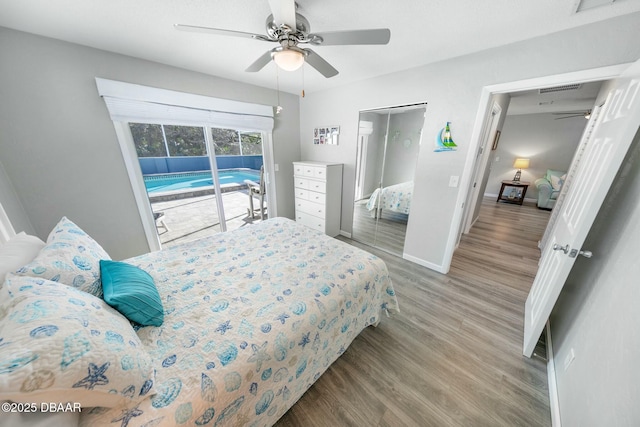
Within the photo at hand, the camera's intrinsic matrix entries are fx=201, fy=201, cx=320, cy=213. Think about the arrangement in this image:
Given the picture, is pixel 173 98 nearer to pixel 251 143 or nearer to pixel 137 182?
pixel 137 182

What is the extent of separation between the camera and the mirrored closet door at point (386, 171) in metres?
2.64

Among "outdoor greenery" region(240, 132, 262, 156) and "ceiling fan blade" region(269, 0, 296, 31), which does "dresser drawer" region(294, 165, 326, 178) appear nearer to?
"outdoor greenery" region(240, 132, 262, 156)

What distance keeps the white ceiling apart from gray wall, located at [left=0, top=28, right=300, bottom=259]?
0.49 ft

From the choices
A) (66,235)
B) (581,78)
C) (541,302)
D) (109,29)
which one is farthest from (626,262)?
(109,29)

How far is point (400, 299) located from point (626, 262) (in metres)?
1.45

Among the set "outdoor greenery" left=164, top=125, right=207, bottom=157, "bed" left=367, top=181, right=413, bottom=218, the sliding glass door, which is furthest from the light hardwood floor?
"outdoor greenery" left=164, top=125, right=207, bottom=157

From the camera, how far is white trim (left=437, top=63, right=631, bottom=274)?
1.47 meters

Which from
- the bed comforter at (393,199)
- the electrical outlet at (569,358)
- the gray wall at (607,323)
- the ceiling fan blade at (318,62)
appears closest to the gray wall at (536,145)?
the bed comforter at (393,199)

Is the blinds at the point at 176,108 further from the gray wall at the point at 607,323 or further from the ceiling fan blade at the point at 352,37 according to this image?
the gray wall at the point at 607,323

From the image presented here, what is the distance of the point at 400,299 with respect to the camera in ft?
6.89

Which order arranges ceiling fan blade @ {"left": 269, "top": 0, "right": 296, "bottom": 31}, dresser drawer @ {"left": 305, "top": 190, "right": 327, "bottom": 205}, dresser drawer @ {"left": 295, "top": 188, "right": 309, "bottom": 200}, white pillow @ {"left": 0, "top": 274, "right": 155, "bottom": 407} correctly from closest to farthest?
white pillow @ {"left": 0, "top": 274, "right": 155, "bottom": 407} → ceiling fan blade @ {"left": 269, "top": 0, "right": 296, "bottom": 31} → dresser drawer @ {"left": 305, "top": 190, "right": 327, "bottom": 205} → dresser drawer @ {"left": 295, "top": 188, "right": 309, "bottom": 200}

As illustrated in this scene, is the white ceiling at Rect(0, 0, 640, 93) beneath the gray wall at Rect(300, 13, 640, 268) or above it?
above

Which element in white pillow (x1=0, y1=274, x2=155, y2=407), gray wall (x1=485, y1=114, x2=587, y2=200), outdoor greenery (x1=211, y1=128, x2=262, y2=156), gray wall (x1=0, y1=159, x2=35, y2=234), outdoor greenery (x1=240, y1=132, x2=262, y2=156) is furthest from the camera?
gray wall (x1=485, y1=114, x2=587, y2=200)

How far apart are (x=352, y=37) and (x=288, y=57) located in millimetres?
430
